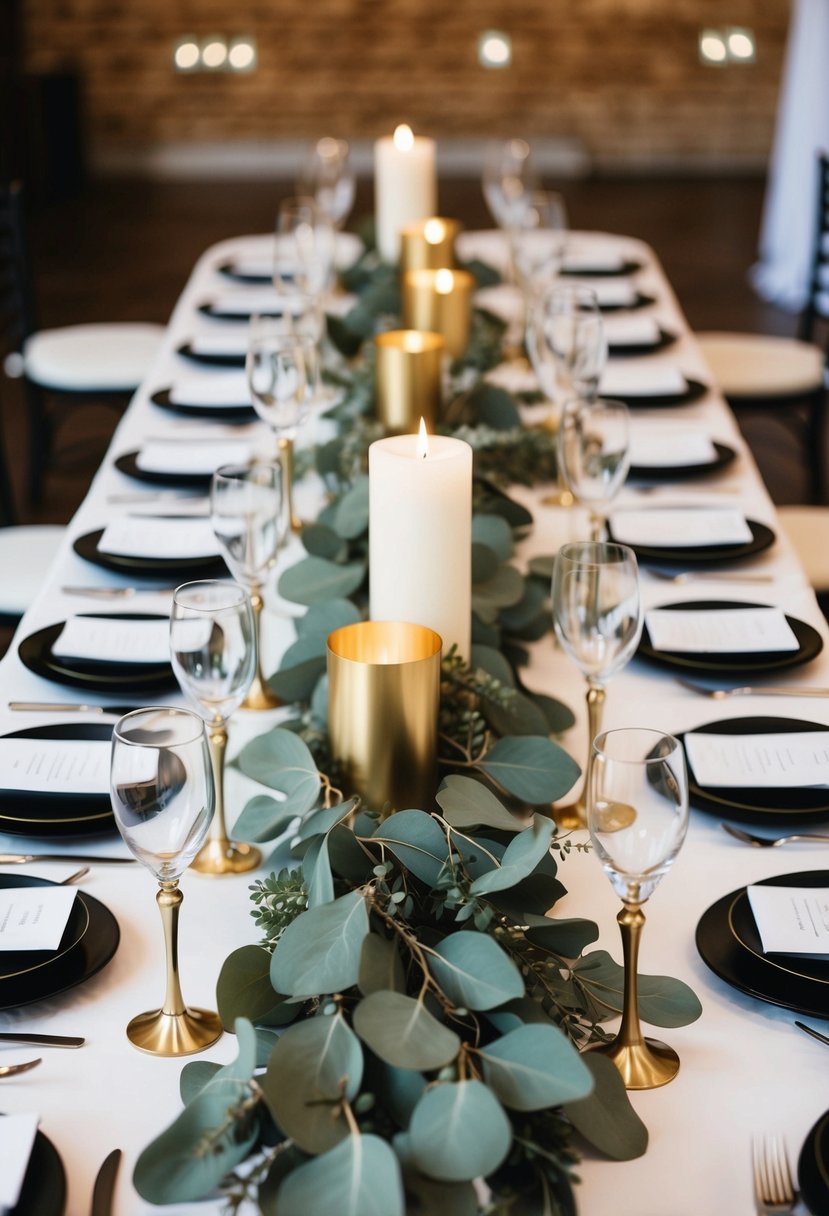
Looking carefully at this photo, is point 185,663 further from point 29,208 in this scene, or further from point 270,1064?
point 29,208

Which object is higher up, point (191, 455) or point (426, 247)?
point (426, 247)

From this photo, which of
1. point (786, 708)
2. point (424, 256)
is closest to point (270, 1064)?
point (786, 708)

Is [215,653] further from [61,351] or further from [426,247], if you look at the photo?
[61,351]

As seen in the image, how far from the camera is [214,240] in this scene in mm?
7336

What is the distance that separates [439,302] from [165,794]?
1.51m

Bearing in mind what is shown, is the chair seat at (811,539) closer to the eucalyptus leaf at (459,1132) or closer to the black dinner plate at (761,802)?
the black dinner plate at (761,802)

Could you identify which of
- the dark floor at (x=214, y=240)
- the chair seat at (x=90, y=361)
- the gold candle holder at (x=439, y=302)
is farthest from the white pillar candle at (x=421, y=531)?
the dark floor at (x=214, y=240)

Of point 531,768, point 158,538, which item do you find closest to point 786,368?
point 158,538

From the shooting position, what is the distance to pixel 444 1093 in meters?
0.80

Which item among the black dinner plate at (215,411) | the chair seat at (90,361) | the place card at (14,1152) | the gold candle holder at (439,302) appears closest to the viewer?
the place card at (14,1152)

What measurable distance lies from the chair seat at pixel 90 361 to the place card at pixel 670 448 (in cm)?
165

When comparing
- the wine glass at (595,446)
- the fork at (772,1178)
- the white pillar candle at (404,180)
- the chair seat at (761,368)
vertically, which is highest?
the white pillar candle at (404,180)

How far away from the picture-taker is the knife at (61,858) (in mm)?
1247

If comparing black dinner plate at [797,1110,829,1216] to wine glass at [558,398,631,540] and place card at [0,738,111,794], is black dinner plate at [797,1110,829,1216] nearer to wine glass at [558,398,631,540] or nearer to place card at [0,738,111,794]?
place card at [0,738,111,794]
